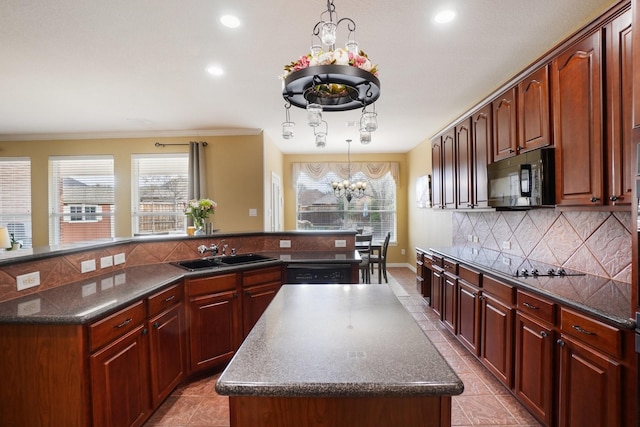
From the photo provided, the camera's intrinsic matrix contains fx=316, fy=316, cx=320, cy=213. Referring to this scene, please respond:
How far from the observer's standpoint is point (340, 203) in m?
7.45

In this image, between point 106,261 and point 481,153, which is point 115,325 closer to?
point 106,261

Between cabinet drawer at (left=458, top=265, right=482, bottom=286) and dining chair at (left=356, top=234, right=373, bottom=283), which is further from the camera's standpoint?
dining chair at (left=356, top=234, right=373, bottom=283)

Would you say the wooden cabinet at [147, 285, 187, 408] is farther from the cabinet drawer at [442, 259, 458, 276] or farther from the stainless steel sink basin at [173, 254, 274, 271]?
the cabinet drawer at [442, 259, 458, 276]

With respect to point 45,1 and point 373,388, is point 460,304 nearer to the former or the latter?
point 373,388

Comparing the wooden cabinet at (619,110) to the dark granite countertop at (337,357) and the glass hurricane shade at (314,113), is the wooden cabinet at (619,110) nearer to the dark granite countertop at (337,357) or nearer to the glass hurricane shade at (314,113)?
the dark granite countertop at (337,357)

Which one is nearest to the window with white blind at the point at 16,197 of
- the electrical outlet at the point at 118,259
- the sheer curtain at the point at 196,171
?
the sheer curtain at the point at 196,171

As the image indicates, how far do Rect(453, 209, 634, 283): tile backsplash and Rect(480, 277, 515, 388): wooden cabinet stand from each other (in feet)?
2.11

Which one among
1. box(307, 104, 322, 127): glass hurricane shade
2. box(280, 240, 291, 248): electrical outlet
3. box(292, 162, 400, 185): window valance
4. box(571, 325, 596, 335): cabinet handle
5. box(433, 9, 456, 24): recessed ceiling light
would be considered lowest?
box(571, 325, 596, 335): cabinet handle

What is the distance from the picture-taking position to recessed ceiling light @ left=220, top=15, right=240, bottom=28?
2.19 meters

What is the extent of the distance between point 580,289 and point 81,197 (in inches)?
266

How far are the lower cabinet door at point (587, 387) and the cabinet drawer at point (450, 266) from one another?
135cm

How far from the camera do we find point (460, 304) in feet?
9.80

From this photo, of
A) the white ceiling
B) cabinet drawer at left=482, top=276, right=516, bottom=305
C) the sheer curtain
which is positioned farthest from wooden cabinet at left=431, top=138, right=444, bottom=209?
the sheer curtain

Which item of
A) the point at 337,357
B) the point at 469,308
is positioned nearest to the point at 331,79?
the point at 337,357
